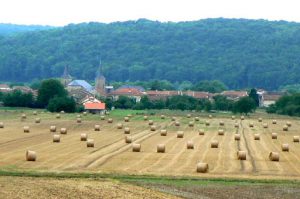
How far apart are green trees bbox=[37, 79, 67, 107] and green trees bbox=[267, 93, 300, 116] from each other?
32273 mm

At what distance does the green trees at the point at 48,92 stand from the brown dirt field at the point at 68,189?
91961mm

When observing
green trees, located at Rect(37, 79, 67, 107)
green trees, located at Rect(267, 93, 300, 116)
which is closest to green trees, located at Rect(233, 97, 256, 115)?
green trees, located at Rect(267, 93, 300, 116)

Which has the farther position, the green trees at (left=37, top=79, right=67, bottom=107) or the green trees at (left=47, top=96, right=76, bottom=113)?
the green trees at (left=37, top=79, right=67, bottom=107)

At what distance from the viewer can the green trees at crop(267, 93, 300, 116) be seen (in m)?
124

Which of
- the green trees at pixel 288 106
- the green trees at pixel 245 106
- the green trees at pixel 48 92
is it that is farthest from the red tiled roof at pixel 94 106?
the green trees at pixel 288 106

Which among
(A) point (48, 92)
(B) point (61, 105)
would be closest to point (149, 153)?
(B) point (61, 105)

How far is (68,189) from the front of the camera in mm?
29719

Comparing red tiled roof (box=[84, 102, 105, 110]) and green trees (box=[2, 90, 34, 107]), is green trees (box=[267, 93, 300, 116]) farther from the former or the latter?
green trees (box=[2, 90, 34, 107])

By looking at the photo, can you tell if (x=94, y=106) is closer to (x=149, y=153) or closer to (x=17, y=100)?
(x=17, y=100)

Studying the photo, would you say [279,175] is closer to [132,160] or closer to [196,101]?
[132,160]

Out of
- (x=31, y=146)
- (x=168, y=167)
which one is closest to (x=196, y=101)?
(x=31, y=146)

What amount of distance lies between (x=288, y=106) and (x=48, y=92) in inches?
1388

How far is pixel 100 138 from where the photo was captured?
59281 millimetres

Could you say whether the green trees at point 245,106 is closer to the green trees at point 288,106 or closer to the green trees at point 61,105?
the green trees at point 288,106
